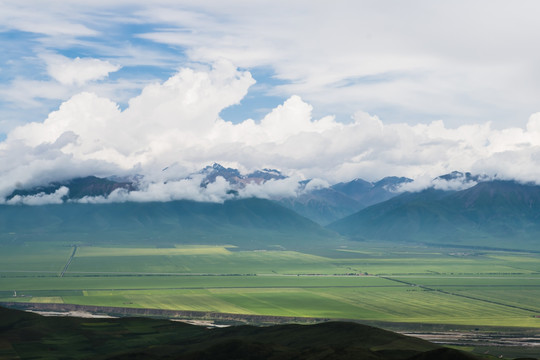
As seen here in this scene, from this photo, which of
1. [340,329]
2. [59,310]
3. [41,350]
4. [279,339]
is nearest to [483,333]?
[340,329]

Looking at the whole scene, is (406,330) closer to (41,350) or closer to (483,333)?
(483,333)

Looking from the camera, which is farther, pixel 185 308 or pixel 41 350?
pixel 185 308

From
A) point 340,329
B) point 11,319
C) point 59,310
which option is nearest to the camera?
point 340,329

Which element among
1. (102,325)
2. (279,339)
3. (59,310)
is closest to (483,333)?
(279,339)

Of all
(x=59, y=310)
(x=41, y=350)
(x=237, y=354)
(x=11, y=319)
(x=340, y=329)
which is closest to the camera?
(x=237, y=354)

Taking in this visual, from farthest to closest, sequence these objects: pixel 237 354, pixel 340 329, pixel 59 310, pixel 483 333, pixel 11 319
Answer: pixel 59 310, pixel 483 333, pixel 11 319, pixel 340 329, pixel 237 354

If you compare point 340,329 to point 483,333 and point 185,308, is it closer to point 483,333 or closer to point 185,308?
point 483,333
